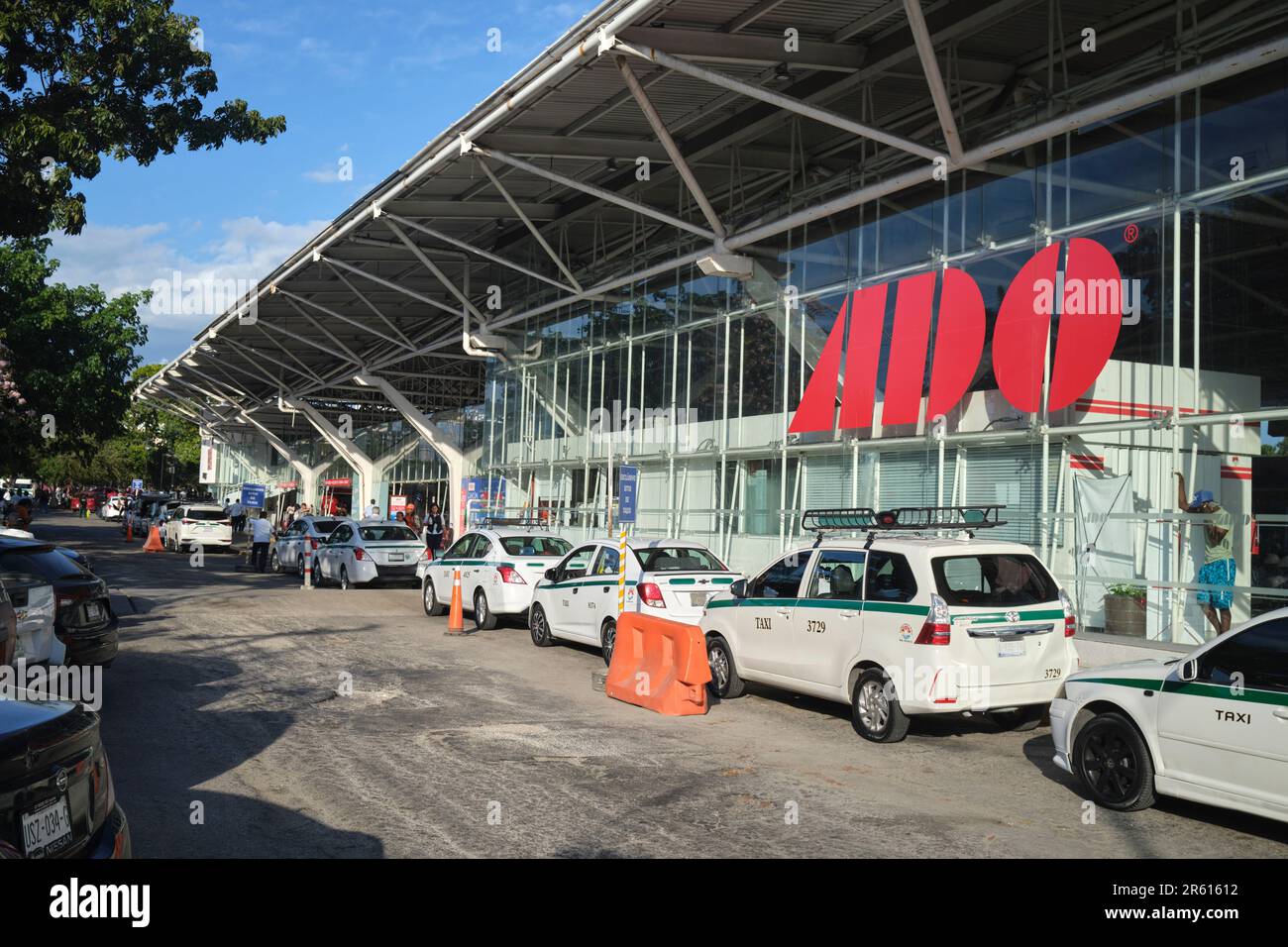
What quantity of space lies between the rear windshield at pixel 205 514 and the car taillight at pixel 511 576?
27049mm

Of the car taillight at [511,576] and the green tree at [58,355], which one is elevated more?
the green tree at [58,355]

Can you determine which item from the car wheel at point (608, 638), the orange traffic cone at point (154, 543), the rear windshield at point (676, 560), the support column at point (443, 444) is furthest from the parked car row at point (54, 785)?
the orange traffic cone at point (154, 543)

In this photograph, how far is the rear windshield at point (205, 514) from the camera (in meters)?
40.9

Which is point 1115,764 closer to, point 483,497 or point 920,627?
point 920,627

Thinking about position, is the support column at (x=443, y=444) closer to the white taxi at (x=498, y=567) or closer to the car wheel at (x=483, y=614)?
the white taxi at (x=498, y=567)

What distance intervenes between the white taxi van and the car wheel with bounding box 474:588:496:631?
26.6 feet

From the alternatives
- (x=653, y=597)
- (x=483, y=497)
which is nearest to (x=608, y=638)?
(x=653, y=597)

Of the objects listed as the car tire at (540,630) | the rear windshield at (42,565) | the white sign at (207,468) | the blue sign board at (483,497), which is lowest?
the car tire at (540,630)

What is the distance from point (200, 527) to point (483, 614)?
26.4m

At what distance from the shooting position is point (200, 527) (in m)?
40.9

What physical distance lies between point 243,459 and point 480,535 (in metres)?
65.0
